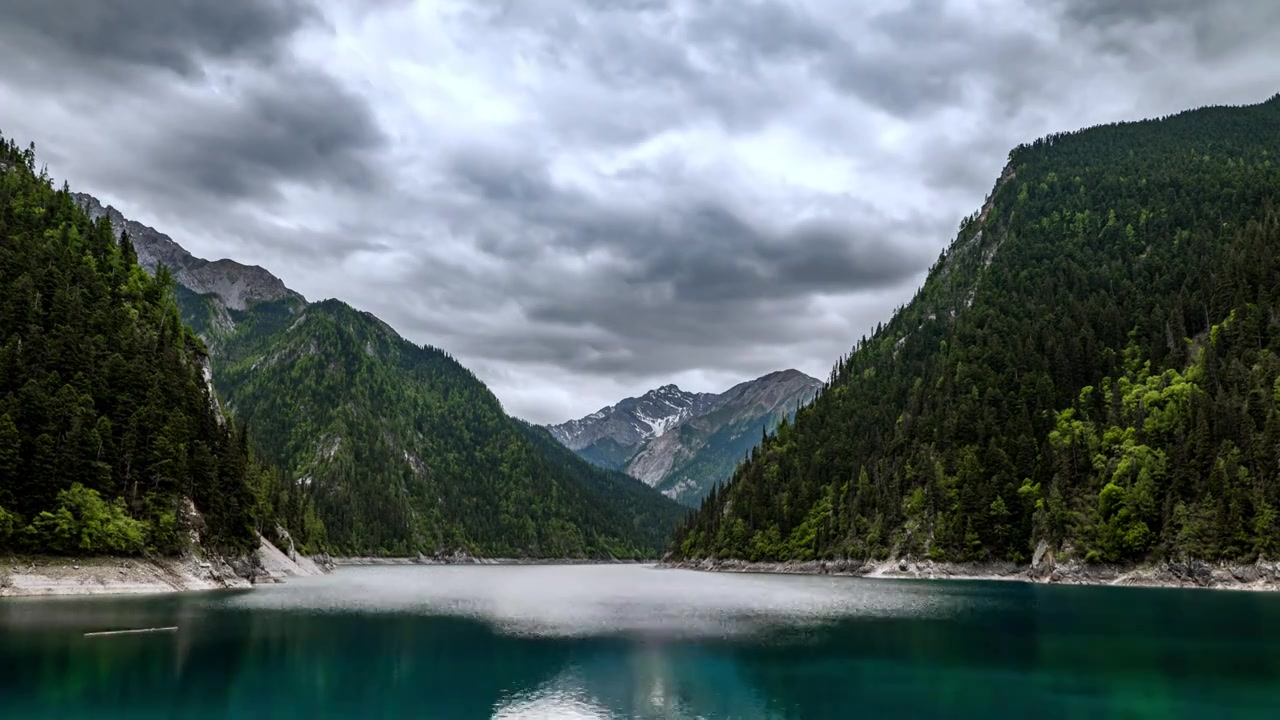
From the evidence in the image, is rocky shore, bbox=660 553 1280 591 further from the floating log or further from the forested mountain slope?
the floating log

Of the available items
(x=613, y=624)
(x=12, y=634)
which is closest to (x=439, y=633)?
(x=613, y=624)

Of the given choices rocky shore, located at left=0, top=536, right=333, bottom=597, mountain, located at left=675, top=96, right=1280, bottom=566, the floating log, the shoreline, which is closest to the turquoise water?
the floating log

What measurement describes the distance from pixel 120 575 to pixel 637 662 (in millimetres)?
68303

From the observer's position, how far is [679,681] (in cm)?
4069

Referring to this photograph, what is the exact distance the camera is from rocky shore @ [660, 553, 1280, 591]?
106 metres

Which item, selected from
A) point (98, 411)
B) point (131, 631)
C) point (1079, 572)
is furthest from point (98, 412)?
point (1079, 572)

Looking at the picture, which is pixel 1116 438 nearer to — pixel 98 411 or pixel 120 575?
pixel 120 575

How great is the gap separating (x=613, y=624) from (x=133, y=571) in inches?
2222

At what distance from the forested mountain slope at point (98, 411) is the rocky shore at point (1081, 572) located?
11989 centimetres

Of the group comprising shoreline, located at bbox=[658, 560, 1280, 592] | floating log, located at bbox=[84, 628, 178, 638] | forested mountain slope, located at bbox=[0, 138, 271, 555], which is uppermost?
forested mountain slope, located at bbox=[0, 138, 271, 555]

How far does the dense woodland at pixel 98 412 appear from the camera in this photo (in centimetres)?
8419

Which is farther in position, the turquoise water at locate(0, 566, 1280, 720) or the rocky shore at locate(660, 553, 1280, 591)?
the rocky shore at locate(660, 553, 1280, 591)

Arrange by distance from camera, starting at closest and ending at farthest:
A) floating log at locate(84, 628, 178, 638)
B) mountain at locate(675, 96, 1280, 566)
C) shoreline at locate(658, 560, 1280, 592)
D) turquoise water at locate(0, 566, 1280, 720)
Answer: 1. turquoise water at locate(0, 566, 1280, 720)
2. floating log at locate(84, 628, 178, 638)
3. shoreline at locate(658, 560, 1280, 592)
4. mountain at locate(675, 96, 1280, 566)

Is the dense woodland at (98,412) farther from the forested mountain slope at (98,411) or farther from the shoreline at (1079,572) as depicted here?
the shoreline at (1079,572)
